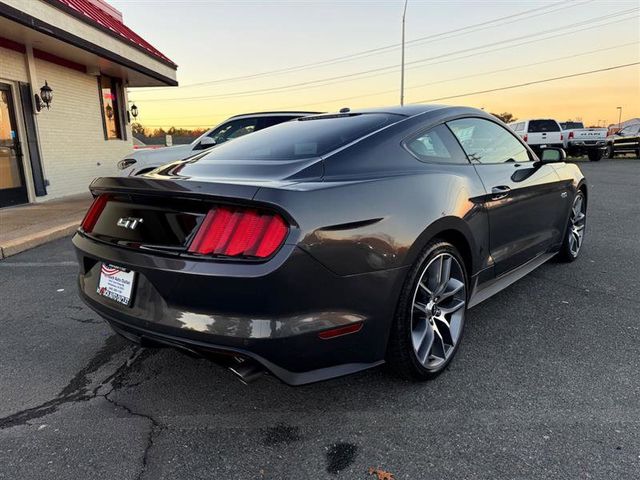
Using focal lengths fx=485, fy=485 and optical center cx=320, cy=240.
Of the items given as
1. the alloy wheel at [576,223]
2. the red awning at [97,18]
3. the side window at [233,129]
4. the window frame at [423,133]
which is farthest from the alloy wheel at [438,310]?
the red awning at [97,18]

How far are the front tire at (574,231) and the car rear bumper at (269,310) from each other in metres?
3.16

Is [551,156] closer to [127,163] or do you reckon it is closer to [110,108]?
[127,163]

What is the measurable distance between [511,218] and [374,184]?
59.2 inches

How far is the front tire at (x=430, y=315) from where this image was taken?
245 cm

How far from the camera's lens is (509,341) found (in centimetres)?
317

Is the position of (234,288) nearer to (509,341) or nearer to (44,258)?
(509,341)

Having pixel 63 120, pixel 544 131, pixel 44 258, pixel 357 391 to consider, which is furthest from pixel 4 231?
pixel 544 131

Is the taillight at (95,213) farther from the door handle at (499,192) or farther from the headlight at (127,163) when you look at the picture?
the headlight at (127,163)

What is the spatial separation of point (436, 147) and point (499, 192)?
1.92ft

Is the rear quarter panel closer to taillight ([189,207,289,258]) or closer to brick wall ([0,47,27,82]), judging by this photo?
taillight ([189,207,289,258])

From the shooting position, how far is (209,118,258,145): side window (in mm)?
8414

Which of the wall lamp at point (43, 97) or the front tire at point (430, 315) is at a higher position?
the wall lamp at point (43, 97)

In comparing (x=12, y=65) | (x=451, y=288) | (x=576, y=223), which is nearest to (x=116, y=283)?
(x=451, y=288)

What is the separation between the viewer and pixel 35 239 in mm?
6375
